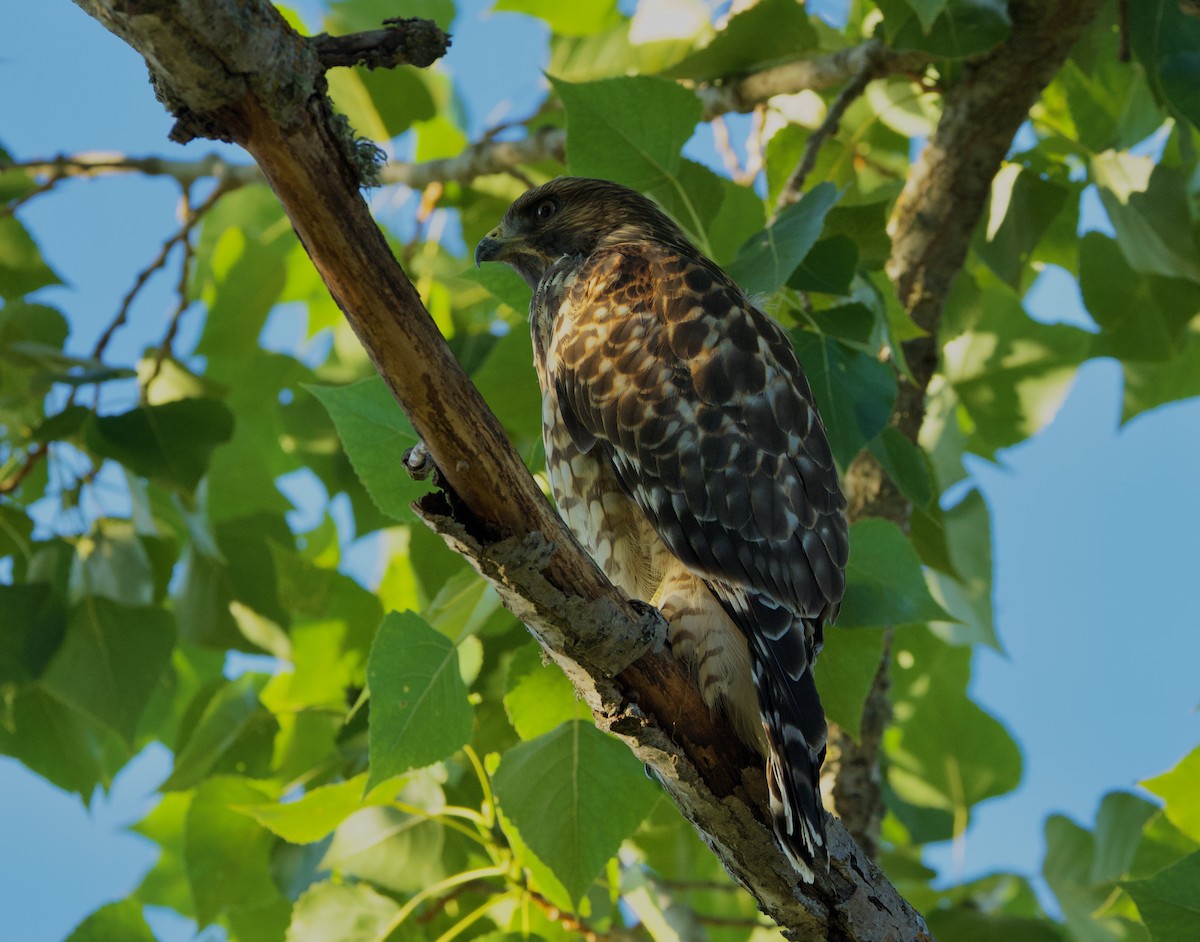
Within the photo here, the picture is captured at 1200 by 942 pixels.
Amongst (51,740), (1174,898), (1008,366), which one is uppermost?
(1008,366)

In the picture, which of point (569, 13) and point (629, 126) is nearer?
point (629, 126)

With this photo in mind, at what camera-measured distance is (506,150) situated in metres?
4.53

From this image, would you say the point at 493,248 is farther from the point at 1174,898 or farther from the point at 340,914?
the point at 1174,898

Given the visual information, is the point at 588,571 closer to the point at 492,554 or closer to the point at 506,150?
the point at 492,554

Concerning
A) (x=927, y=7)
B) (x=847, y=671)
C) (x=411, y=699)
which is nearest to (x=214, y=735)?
(x=411, y=699)

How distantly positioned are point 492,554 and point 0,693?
2.63 meters

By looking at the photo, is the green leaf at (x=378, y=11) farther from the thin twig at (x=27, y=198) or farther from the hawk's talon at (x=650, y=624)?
the hawk's talon at (x=650, y=624)

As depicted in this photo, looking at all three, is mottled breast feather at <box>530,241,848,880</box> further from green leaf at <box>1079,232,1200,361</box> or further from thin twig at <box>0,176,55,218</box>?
thin twig at <box>0,176,55,218</box>

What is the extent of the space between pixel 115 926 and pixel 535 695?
1.65 metres

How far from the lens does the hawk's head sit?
3734mm

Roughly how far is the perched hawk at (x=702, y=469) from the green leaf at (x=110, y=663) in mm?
1442

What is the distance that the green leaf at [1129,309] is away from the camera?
397cm

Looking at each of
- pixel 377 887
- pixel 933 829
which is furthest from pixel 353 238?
pixel 933 829

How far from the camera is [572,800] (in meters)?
2.82
